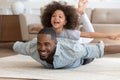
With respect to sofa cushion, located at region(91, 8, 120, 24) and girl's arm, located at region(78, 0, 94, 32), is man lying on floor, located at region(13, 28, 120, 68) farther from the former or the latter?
sofa cushion, located at region(91, 8, 120, 24)

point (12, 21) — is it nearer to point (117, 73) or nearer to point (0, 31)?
point (0, 31)

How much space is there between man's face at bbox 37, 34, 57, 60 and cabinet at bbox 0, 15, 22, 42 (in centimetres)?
279

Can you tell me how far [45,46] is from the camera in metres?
1.77

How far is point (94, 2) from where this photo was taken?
475 cm

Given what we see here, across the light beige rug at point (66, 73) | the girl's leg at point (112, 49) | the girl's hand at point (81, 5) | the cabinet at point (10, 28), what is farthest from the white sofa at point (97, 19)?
the girl's leg at point (112, 49)

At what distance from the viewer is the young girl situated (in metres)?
2.09

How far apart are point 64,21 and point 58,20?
0.27 ft

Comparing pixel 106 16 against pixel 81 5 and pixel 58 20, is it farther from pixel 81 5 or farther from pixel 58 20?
pixel 58 20

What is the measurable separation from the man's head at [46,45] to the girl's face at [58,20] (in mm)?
270

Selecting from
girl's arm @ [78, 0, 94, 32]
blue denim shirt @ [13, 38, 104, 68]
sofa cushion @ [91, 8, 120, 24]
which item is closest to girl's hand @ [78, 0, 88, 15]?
girl's arm @ [78, 0, 94, 32]

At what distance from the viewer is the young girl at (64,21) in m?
2.09

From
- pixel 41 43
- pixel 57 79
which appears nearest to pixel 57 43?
pixel 41 43

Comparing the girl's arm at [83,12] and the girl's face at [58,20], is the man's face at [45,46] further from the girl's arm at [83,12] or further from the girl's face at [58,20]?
the girl's arm at [83,12]

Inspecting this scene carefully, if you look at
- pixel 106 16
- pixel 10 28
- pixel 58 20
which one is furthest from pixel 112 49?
pixel 10 28
